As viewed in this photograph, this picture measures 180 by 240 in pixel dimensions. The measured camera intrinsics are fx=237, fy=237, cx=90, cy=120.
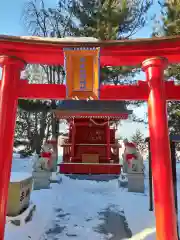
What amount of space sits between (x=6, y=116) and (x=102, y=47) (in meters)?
2.22

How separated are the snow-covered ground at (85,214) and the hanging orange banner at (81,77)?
10.1ft

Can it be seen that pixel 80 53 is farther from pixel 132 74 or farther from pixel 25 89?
pixel 132 74

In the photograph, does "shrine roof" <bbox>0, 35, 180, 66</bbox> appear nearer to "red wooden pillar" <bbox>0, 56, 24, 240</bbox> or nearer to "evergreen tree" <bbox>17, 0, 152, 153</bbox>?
"red wooden pillar" <bbox>0, 56, 24, 240</bbox>

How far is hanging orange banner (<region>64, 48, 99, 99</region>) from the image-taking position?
4598 mm

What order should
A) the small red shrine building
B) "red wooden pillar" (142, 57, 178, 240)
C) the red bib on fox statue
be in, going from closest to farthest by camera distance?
"red wooden pillar" (142, 57, 178, 240)
the red bib on fox statue
the small red shrine building

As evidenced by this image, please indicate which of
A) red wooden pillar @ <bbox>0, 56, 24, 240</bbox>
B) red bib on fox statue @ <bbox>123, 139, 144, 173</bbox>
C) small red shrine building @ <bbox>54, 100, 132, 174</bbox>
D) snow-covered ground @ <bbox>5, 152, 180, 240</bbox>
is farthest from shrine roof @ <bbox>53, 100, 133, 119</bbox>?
red wooden pillar @ <bbox>0, 56, 24, 240</bbox>

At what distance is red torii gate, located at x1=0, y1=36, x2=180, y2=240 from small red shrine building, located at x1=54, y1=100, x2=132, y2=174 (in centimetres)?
737

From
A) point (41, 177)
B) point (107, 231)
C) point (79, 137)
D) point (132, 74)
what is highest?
point (132, 74)

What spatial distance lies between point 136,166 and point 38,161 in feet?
12.8

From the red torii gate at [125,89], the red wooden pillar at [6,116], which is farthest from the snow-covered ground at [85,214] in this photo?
the red torii gate at [125,89]

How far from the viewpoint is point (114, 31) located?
15.9 metres

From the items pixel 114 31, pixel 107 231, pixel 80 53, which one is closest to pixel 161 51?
pixel 80 53

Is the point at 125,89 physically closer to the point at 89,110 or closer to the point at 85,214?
the point at 85,214

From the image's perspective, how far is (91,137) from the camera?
45.6ft
